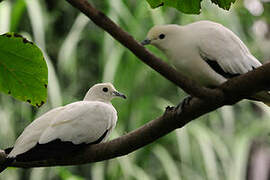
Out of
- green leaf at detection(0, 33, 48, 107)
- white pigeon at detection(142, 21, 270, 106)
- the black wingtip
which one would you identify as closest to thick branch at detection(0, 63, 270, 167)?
the black wingtip

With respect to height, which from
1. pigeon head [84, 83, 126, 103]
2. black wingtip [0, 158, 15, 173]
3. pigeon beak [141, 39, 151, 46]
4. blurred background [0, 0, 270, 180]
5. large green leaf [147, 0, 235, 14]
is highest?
large green leaf [147, 0, 235, 14]

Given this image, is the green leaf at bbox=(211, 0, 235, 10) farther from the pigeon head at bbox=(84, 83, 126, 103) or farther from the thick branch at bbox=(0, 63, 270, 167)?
the pigeon head at bbox=(84, 83, 126, 103)

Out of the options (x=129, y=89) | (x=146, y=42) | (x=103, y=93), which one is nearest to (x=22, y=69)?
(x=146, y=42)

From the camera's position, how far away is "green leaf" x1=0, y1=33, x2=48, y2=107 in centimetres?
97

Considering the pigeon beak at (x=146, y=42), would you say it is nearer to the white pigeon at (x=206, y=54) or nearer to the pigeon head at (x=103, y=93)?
the white pigeon at (x=206, y=54)

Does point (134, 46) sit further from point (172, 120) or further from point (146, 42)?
point (146, 42)

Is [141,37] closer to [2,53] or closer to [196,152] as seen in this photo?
[196,152]

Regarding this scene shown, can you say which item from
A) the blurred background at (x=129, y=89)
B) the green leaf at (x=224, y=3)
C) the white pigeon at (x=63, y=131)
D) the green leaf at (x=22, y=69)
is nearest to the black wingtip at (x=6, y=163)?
the white pigeon at (x=63, y=131)

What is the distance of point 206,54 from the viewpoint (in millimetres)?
1361

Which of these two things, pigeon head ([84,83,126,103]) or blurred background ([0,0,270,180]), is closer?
pigeon head ([84,83,126,103])

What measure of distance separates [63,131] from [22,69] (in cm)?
43

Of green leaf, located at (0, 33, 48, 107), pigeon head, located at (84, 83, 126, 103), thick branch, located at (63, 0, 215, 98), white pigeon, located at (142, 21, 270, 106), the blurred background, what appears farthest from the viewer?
the blurred background

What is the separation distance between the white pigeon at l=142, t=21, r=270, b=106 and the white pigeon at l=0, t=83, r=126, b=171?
0.27m

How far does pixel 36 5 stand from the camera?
3809 millimetres
